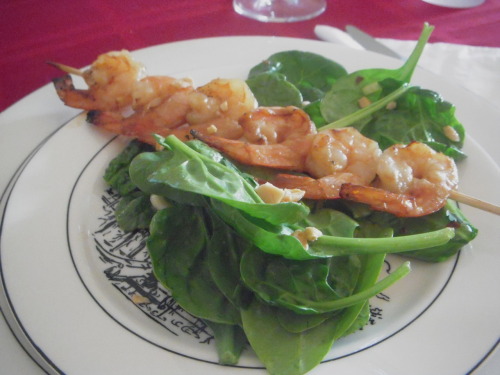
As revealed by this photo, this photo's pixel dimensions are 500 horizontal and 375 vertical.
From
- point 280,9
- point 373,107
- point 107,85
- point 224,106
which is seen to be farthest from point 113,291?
point 280,9

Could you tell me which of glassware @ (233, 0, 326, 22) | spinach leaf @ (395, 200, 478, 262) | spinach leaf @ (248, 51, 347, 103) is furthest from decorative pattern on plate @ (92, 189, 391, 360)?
glassware @ (233, 0, 326, 22)

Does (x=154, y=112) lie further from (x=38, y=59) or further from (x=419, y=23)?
(x=419, y=23)

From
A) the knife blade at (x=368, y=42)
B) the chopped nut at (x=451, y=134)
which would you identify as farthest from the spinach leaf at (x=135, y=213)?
the knife blade at (x=368, y=42)

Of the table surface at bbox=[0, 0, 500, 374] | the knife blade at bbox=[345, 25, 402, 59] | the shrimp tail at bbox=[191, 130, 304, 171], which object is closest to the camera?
the shrimp tail at bbox=[191, 130, 304, 171]

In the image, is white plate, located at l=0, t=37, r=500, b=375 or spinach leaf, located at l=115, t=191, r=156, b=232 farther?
spinach leaf, located at l=115, t=191, r=156, b=232

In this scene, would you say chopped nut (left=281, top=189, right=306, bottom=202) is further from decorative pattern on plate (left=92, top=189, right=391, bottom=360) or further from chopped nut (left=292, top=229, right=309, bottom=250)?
decorative pattern on plate (left=92, top=189, right=391, bottom=360)

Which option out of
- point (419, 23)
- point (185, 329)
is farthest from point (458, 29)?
point (185, 329)

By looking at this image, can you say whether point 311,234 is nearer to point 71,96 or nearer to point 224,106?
point 224,106
